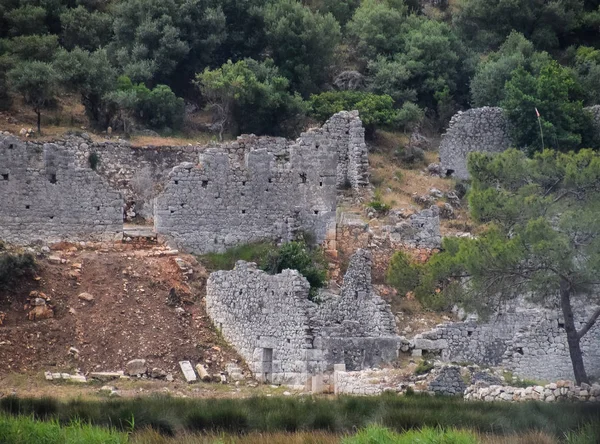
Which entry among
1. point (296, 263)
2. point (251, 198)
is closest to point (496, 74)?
point (251, 198)

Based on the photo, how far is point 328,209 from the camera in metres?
42.6

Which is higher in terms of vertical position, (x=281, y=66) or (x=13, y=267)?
(x=281, y=66)

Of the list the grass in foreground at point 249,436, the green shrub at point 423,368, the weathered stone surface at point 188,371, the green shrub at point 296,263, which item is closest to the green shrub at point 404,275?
the green shrub at point 423,368

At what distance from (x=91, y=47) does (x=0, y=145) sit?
11297 millimetres

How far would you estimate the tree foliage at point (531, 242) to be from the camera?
34281 mm

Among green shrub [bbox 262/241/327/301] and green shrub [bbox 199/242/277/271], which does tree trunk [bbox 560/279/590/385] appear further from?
green shrub [bbox 199/242/277/271]

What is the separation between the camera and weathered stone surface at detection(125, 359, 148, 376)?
117 feet

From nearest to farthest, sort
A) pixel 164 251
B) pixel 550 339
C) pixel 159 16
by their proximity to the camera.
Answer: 1. pixel 550 339
2. pixel 164 251
3. pixel 159 16

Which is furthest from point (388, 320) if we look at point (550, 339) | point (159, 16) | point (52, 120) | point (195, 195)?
point (159, 16)

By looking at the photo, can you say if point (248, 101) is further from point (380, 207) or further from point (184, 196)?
point (184, 196)

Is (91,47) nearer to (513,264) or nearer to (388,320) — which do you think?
(388,320)

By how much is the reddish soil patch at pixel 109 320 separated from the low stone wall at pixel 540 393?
19.9 feet

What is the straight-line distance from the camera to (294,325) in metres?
36.8

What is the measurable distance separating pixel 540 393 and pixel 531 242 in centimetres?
301
